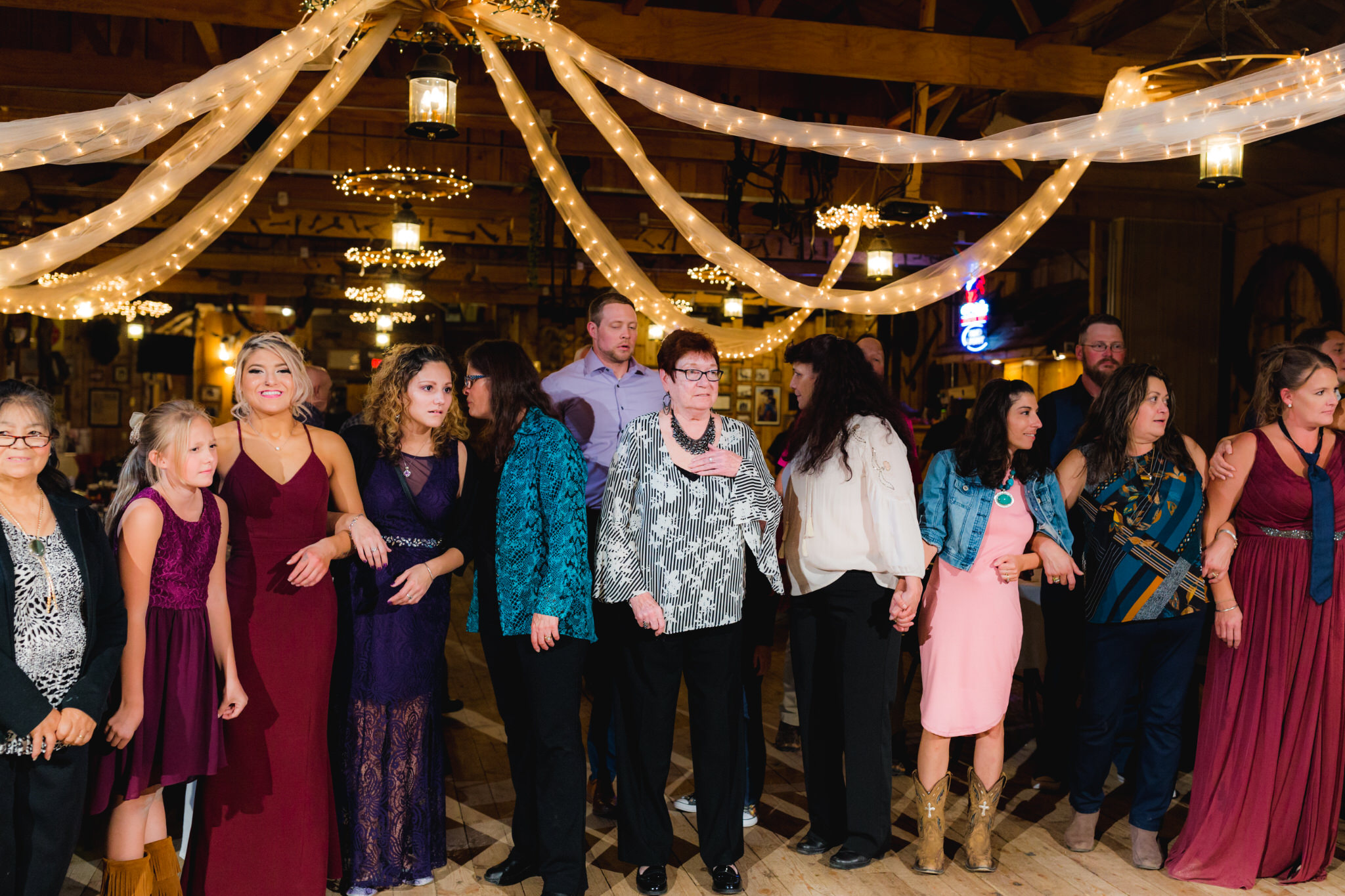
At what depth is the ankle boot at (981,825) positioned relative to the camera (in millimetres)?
3367

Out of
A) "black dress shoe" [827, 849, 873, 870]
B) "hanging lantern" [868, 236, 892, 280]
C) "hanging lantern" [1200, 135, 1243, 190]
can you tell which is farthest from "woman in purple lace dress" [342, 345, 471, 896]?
"hanging lantern" [868, 236, 892, 280]

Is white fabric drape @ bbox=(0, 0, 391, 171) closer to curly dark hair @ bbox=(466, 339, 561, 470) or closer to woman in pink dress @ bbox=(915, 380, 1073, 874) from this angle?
curly dark hair @ bbox=(466, 339, 561, 470)

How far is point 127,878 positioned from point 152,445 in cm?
109

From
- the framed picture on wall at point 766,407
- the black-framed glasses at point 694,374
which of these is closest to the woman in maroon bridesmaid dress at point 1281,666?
the black-framed glasses at point 694,374

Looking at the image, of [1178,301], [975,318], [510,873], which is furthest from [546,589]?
[975,318]

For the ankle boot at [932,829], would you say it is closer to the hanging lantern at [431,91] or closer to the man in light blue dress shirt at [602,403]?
the man in light blue dress shirt at [602,403]

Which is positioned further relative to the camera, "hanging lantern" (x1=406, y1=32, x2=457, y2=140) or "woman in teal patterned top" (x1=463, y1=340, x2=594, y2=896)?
"hanging lantern" (x1=406, y1=32, x2=457, y2=140)

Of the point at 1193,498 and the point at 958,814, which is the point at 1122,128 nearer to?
the point at 1193,498

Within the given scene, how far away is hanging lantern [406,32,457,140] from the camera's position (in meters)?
3.31

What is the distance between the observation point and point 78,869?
3277 mm

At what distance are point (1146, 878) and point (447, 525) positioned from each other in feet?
7.79

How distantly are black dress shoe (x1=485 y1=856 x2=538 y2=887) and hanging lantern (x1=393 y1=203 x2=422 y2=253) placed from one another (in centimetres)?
471

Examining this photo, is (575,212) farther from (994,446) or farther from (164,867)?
(164,867)

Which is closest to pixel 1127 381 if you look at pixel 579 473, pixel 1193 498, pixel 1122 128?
pixel 1193 498
